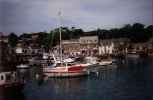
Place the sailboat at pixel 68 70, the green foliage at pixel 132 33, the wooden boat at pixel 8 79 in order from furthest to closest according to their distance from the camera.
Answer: the sailboat at pixel 68 70
the green foliage at pixel 132 33
the wooden boat at pixel 8 79

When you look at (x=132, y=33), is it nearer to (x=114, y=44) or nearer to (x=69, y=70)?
(x=114, y=44)

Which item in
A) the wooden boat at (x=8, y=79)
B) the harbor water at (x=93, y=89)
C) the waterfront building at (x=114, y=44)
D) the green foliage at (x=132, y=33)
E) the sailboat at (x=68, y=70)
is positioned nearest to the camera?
the wooden boat at (x=8, y=79)

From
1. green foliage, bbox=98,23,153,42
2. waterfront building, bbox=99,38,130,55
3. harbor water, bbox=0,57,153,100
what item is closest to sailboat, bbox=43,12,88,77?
harbor water, bbox=0,57,153,100

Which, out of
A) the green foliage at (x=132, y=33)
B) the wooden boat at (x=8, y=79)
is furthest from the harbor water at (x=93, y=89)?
the green foliage at (x=132, y=33)

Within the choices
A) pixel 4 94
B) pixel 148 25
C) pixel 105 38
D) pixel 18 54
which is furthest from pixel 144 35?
pixel 4 94

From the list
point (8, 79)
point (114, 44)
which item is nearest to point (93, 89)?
point (114, 44)

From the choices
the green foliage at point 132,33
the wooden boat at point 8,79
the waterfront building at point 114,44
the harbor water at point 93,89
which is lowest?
the harbor water at point 93,89

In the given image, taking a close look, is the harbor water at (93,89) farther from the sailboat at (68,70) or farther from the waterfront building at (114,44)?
the waterfront building at (114,44)

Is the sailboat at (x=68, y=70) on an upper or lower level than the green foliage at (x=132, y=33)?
lower

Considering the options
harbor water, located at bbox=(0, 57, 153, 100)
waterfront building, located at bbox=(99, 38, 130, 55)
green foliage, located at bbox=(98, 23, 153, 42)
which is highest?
green foliage, located at bbox=(98, 23, 153, 42)

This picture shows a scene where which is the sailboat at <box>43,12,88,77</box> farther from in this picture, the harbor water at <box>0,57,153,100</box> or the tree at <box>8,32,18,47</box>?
the tree at <box>8,32,18,47</box>

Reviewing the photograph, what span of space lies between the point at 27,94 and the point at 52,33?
78 centimetres

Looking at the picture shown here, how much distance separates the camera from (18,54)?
282 centimetres

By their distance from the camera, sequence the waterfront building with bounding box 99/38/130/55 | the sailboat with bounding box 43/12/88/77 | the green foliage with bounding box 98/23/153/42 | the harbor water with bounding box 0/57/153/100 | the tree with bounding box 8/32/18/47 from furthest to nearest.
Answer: the sailboat with bounding box 43/12/88/77, the harbor water with bounding box 0/57/153/100, the waterfront building with bounding box 99/38/130/55, the green foliage with bounding box 98/23/153/42, the tree with bounding box 8/32/18/47
